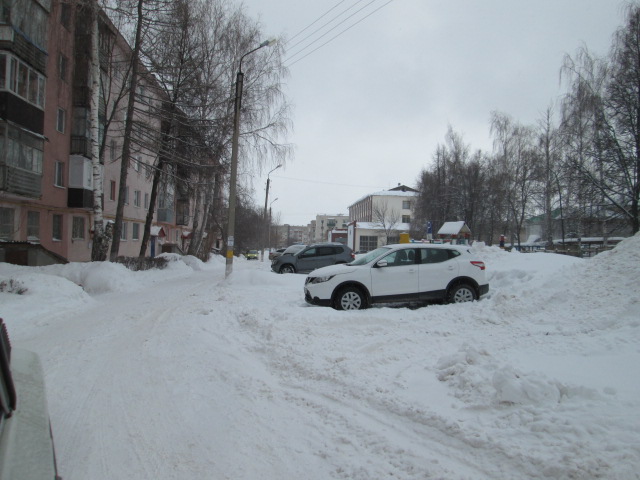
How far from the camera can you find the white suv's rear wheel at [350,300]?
30.2 ft

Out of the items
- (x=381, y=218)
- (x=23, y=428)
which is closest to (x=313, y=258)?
(x=23, y=428)

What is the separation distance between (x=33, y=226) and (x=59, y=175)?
10.5ft

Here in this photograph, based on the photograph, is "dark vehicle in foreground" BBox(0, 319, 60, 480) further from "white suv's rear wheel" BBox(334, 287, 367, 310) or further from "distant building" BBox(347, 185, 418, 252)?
"distant building" BBox(347, 185, 418, 252)

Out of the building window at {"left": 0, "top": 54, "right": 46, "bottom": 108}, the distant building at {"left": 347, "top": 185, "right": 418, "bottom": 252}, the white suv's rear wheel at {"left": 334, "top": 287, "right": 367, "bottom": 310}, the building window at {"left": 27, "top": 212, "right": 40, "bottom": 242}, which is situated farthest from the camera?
the distant building at {"left": 347, "top": 185, "right": 418, "bottom": 252}

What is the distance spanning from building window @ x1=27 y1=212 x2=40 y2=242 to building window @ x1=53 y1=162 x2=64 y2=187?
6.56 feet

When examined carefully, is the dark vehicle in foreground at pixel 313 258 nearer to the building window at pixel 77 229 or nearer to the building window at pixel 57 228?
the building window at pixel 57 228

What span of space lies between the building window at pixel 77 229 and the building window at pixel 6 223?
4.92 meters

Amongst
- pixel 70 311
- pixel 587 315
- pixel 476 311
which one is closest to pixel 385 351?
pixel 476 311

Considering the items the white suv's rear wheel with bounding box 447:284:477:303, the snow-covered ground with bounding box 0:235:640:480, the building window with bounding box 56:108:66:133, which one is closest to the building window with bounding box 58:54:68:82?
the building window with bounding box 56:108:66:133

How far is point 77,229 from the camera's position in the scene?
25.3 meters

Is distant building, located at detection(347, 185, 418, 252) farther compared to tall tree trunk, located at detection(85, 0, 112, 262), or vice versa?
distant building, located at detection(347, 185, 418, 252)

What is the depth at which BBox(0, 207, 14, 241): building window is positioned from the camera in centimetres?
1908

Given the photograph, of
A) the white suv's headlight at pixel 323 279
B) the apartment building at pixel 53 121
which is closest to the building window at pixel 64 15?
the apartment building at pixel 53 121

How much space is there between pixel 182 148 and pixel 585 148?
22.8 metres
